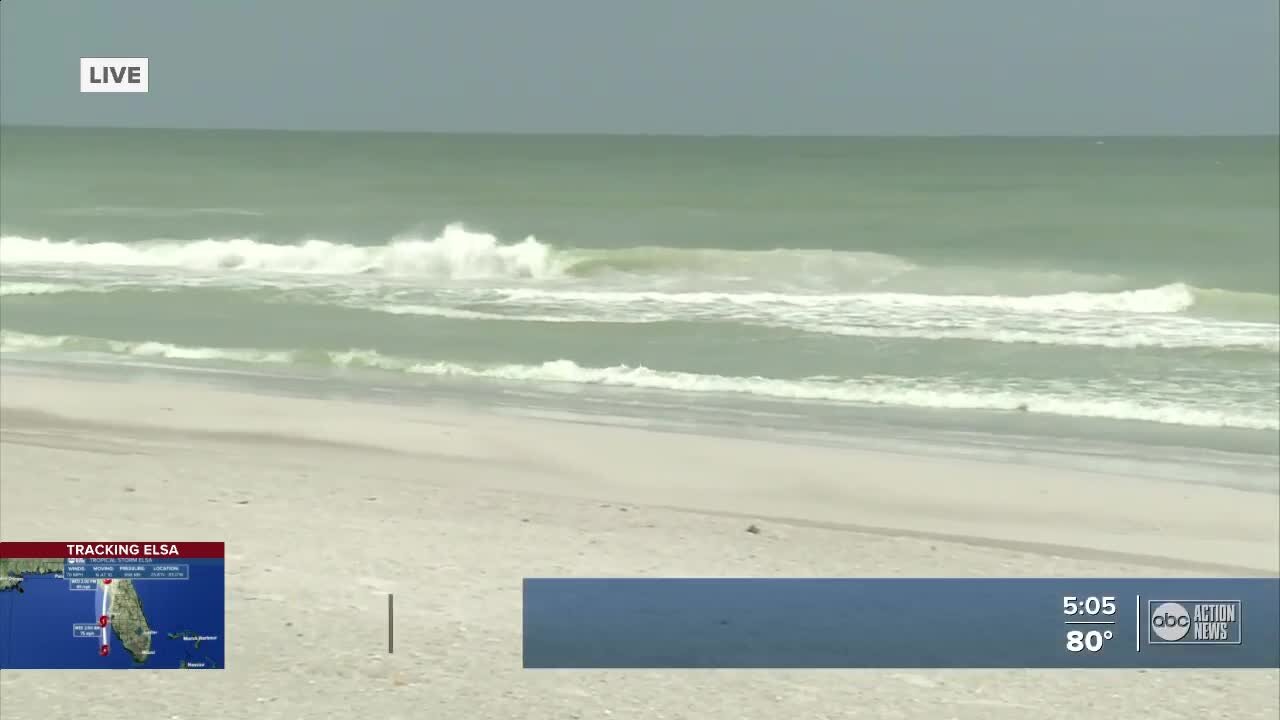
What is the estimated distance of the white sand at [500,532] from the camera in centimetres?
437

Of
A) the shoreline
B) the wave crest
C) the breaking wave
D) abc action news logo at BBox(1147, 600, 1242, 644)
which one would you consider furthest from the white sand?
the wave crest

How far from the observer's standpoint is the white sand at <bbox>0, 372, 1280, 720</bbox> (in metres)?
4.37

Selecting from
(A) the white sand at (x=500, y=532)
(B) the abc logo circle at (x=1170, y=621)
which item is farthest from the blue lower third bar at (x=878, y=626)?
(A) the white sand at (x=500, y=532)

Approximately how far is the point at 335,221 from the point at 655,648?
98.8 feet

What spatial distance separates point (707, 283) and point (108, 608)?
16.6 meters

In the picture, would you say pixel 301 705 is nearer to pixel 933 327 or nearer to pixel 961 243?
pixel 933 327

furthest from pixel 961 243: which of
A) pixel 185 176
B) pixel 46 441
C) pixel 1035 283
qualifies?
pixel 185 176

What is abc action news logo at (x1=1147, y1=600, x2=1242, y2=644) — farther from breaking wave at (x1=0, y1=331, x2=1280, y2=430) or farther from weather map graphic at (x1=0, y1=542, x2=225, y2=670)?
breaking wave at (x1=0, y1=331, x2=1280, y2=430)

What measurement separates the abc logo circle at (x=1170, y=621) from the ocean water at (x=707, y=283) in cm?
431

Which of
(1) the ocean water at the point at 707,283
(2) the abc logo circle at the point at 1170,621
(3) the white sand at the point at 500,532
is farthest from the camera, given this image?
(1) the ocean water at the point at 707,283

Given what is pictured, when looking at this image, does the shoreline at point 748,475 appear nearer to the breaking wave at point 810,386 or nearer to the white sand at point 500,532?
the white sand at point 500,532

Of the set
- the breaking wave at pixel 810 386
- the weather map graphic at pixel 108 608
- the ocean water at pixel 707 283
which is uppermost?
the ocean water at pixel 707 283

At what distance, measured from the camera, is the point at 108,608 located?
416cm

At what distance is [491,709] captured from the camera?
424 centimetres
